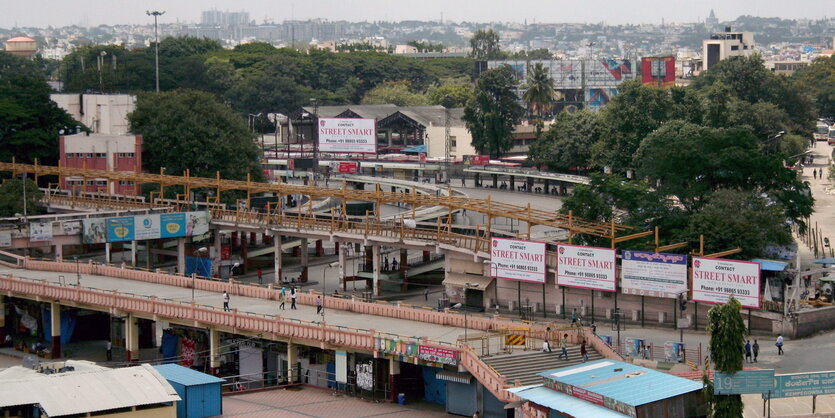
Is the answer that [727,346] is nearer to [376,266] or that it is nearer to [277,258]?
[376,266]

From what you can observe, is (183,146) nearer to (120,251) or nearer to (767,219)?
(120,251)

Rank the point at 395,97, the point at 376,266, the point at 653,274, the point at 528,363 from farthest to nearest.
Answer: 1. the point at 395,97
2. the point at 376,266
3. the point at 653,274
4. the point at 528,363

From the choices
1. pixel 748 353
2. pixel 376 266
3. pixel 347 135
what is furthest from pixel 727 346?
pixel 347 135

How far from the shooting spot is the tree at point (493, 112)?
119 meters

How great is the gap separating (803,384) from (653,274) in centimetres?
1639

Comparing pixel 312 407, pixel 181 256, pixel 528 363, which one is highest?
pixel 181 256

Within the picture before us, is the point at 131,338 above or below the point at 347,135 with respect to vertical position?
below

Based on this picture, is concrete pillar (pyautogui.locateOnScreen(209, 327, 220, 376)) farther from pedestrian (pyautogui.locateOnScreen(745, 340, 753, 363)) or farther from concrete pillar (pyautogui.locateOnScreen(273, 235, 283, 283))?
pedestrian (pyautogui.locateOnScreen(745, 340, 753, 363))

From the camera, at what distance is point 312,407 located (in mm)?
51062

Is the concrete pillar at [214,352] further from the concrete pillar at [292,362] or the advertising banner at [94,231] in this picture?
the advertising banner at [94,231]

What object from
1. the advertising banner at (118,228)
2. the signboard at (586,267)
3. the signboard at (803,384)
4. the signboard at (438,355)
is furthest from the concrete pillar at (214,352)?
the signboard at (803,384)

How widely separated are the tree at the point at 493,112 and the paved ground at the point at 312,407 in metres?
68.1

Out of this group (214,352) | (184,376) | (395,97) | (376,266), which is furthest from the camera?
(395,97)

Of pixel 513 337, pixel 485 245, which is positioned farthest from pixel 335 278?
pixel 513 337
